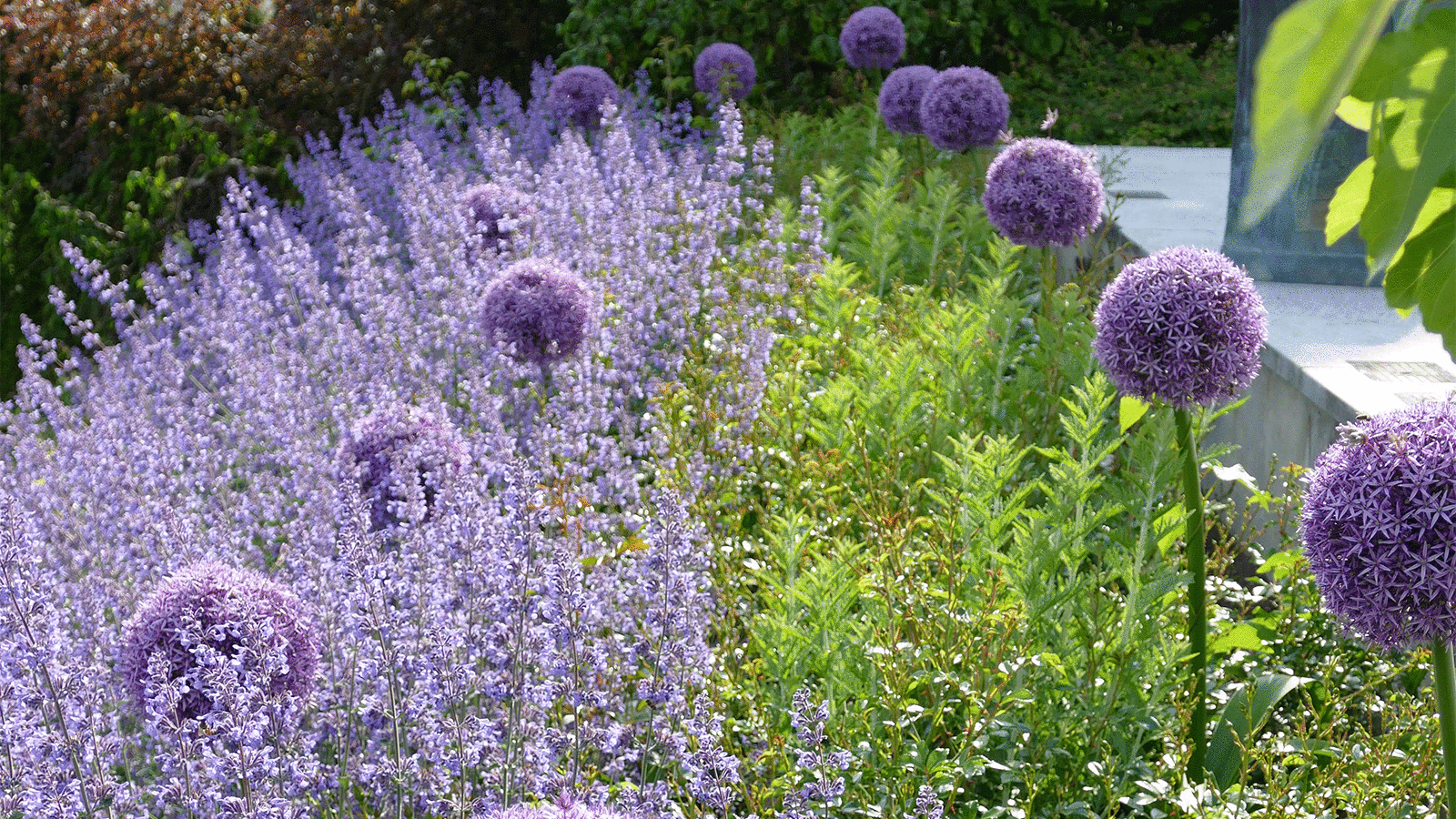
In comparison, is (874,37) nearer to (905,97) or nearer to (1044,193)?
(905,97)

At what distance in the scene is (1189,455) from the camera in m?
2.40

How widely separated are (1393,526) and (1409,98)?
128 centimetres

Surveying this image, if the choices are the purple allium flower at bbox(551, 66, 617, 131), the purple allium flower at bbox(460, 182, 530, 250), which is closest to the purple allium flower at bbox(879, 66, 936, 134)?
the purple allium flower at bbox(551, 66, 617, 131)

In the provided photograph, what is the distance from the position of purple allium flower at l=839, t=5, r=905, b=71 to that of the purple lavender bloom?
174 inches

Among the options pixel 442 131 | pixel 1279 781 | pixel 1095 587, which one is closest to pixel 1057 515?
pixel 1095 587

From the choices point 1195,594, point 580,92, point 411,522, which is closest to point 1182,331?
point 1195,594

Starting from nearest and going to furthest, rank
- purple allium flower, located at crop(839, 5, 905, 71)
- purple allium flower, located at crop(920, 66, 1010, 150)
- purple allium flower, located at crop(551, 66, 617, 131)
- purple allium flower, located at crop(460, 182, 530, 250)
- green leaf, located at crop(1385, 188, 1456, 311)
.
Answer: green leaf, located at crop(1385, 188, 1456, 311) < purple allium flower, located at crop(460, 182, 530, 250) < purple allium flower, located at crop(920, 66, 1010, 150) < purple allium flower, located at crop(551, 66, 617, 131) < purple allium flower, located at crop(839, 5, 905, 71)

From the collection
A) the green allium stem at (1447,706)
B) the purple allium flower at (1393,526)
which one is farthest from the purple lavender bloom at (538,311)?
the green allium stem at (1447,706)

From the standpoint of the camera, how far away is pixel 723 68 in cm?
773

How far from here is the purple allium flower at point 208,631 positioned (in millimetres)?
2092

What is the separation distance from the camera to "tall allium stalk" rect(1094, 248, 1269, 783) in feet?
7.72

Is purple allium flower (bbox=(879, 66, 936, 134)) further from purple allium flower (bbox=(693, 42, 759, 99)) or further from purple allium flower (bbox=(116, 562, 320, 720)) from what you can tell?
purple allium flower (bbox=(116, 562, 320, 720))

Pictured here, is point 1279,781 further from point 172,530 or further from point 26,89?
point 26,89

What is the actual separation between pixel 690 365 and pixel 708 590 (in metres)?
1.36
